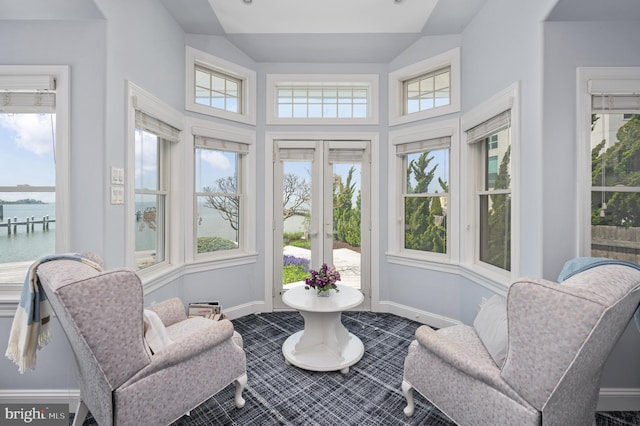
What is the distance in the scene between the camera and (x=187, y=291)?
3.00 metres

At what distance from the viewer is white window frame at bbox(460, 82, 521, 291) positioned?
7.18ft

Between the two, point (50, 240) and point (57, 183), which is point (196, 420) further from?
point (57, 183)

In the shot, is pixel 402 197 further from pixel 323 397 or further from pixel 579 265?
pixel 323 397

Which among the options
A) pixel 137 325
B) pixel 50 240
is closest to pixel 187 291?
pixel 50 240

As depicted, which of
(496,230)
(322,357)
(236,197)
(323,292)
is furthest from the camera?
(236,197)

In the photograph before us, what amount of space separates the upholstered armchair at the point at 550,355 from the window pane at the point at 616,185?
0.86m

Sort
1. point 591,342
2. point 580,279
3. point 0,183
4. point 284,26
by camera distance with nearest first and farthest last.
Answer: point 591,342, point 580,279, point 0,183, point 284,26

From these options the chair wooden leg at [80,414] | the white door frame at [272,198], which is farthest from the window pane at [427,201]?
the chair wooden leg at [80,414]

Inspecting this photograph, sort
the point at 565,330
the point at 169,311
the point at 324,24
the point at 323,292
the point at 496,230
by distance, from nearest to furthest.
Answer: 1. the point at 565,330
2. the point at 169,311
3. the point at 323,292
4. the point at 496,230
5. the point at 324,24

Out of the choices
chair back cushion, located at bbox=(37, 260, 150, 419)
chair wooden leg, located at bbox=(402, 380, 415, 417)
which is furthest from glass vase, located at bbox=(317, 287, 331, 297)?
chair back cushion, located at bbox=(37, 260, 150, 419)

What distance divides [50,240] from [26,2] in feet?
4.92

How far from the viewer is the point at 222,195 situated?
3.34 metres

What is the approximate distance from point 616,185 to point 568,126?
0.52 metres

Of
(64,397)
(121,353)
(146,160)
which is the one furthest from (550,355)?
(146,160)
